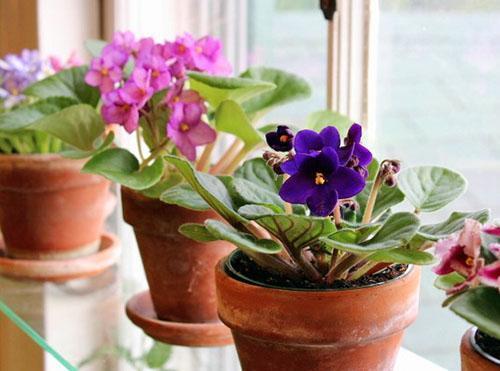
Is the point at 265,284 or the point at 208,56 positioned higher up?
the point at 208,56

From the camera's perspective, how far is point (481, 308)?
0.61m

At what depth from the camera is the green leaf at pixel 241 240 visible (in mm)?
698

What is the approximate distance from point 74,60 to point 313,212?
3.03 feet

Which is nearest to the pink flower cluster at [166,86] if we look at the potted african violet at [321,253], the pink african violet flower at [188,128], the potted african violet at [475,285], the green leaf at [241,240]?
the pink african violet flower at [188,128]

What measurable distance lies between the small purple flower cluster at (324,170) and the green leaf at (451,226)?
0.08 meters

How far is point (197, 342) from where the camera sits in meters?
1.07

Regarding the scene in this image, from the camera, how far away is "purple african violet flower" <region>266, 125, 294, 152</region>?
2.44 ft

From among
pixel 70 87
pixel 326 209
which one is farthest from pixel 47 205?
pixel 326 209

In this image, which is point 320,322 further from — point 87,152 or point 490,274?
point 87,152

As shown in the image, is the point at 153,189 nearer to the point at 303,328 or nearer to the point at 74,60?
the point at 303,328

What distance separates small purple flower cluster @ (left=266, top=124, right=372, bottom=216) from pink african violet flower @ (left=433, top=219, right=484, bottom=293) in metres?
0.09

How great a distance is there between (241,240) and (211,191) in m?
0.08

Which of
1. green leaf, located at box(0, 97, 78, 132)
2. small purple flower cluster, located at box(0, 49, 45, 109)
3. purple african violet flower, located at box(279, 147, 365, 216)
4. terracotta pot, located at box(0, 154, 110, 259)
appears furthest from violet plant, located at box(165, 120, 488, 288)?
small purple flower cluster, located at box(0, 49, 45, 109)

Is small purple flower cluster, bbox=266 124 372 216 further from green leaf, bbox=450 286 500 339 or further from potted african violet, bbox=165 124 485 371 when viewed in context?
green leaf, bbox=450 286 500 339
